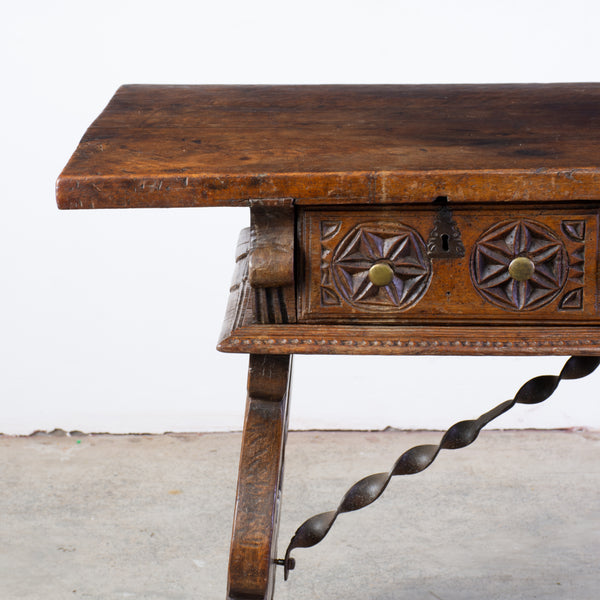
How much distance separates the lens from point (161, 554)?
76.8 inches

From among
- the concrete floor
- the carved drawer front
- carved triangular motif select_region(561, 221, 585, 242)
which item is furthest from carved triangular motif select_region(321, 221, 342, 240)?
the concrete floor

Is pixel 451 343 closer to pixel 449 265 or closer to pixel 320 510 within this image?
pixel 449 265

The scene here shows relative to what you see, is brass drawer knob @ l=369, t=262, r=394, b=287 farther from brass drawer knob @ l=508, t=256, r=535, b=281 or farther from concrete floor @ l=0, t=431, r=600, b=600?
concrete floor @ l=0, t=431, r=600, b=600

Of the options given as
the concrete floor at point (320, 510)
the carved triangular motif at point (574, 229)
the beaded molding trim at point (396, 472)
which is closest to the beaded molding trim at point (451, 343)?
the carved triangular motif at point (574, 229)

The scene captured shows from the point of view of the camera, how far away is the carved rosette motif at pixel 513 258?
3.34 feet

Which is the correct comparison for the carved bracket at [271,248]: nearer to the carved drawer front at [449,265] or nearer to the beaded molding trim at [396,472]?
the carved drawer front at [449,265]

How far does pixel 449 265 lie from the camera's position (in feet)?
3.39

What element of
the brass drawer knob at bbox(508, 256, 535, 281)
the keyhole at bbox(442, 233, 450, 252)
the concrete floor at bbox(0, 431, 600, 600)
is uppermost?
the keyhole at bbox(442, 233, 450, 252)

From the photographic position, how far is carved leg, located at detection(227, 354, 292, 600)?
1169 mm

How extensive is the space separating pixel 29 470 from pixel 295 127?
152cm

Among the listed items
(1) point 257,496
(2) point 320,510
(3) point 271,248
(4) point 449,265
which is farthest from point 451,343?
(2) point 320,510

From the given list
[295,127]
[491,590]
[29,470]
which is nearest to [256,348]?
[295,127]

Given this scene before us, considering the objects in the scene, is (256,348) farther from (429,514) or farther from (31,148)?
(31,148)

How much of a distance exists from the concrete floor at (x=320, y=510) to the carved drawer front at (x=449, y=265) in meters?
0.89
